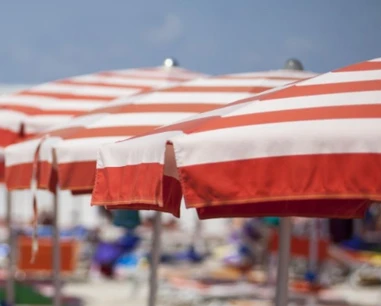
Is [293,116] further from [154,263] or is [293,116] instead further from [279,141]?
[154,263]

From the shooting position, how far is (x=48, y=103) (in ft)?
23.7

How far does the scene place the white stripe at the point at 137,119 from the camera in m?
4.77

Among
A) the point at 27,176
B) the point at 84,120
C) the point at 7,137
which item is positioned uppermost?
the point at 7,137

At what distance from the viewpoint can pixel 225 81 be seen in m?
5.32

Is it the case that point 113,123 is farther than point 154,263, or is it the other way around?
point 154,263

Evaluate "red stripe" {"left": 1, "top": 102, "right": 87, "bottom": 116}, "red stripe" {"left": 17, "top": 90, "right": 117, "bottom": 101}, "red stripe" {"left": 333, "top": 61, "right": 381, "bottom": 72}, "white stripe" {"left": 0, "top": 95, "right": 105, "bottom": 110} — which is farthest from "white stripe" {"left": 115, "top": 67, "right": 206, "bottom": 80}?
"red stripe" {"left": 333, "top": 61, "right": 381, "bottom": 72}

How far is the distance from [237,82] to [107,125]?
2.89 feet

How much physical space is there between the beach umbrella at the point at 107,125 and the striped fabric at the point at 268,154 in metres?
1.12

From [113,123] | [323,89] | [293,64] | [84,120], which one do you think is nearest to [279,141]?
[323,89]

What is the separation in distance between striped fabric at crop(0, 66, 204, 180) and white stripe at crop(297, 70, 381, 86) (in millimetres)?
3348

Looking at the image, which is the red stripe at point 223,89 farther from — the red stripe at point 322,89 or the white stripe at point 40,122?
the white stripe at point 40,122

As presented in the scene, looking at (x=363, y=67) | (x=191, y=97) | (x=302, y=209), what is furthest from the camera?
(x=191, y=97)

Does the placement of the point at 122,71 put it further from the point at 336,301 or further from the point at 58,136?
the point at 336,301

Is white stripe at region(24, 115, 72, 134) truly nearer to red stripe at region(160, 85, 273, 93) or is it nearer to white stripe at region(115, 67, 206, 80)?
white stripe at region(115, 67, 206, 80)
